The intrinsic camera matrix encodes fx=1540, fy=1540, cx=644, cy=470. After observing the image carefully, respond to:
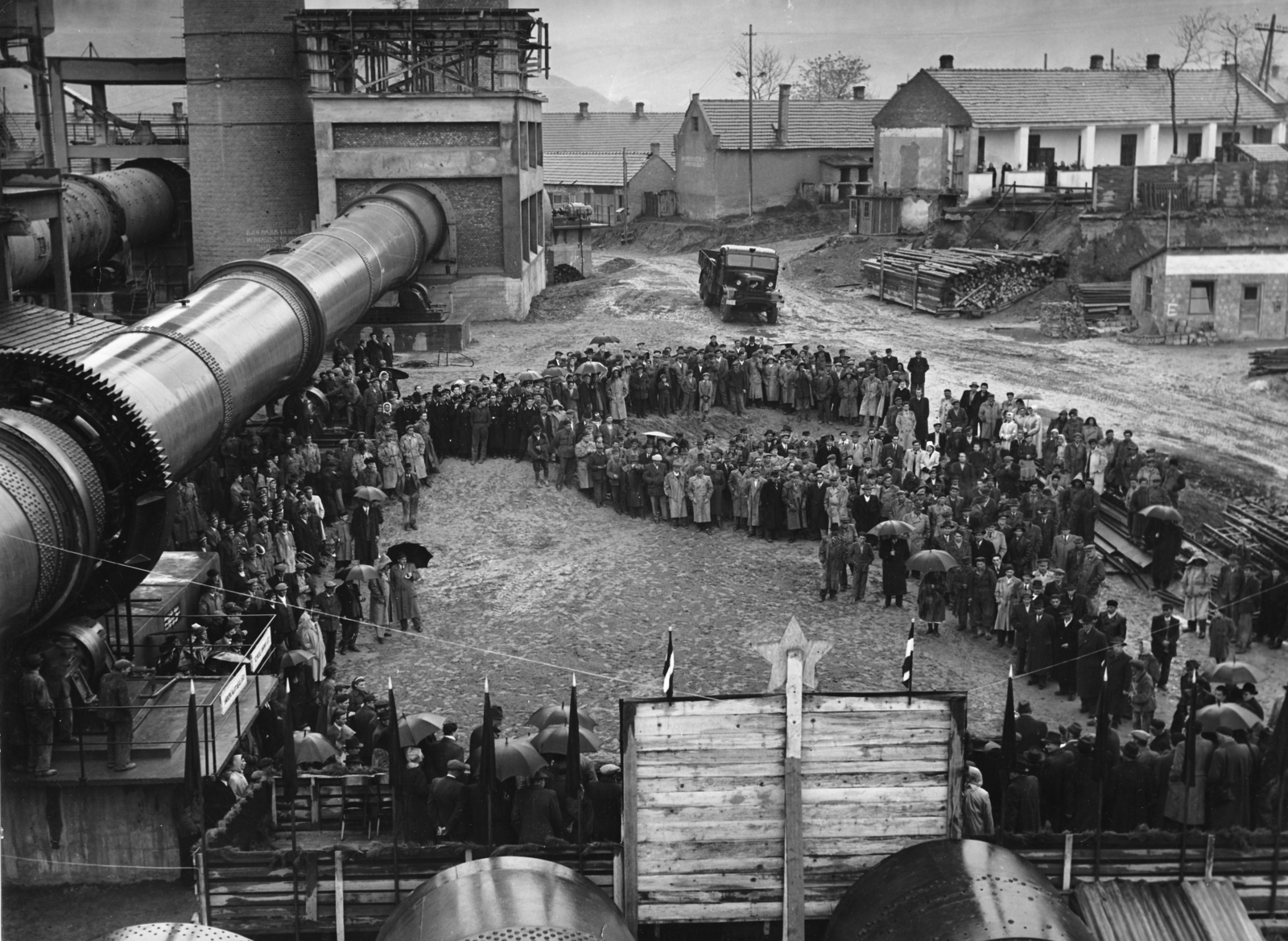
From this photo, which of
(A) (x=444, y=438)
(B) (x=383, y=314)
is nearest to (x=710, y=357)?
(A) (x=444, y=438)

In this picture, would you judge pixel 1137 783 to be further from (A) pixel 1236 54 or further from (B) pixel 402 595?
(A) pixel 1236 54

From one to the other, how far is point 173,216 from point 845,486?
2627 cm

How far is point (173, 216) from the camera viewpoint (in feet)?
141

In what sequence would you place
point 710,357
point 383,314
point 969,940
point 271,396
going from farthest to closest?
1. point 383,314
2. point 710,357
3. point 271,396
4. point 969,940

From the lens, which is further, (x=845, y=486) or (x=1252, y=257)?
(x=1252, y=257)

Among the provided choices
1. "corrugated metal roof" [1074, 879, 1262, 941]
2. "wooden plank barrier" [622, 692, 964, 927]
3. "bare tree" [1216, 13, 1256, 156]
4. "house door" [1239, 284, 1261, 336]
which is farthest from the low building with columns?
"wooden plank barrier" [622, 692, 964, 927]

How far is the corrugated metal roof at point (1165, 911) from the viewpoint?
11.3 m

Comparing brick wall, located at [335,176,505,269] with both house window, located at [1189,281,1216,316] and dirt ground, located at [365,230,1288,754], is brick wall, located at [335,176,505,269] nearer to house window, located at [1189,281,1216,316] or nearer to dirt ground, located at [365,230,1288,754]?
dirt ground, located at [365,230,1288,754]

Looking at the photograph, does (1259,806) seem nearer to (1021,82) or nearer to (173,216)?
(173,216)

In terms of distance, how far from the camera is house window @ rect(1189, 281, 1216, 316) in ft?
122

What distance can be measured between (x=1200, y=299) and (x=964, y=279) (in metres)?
7.04

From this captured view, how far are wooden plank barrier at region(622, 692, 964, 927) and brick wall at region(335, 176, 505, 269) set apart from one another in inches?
1132

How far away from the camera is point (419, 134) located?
125 feet

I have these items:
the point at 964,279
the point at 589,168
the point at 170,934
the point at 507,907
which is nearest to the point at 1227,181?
the point at 964,279
